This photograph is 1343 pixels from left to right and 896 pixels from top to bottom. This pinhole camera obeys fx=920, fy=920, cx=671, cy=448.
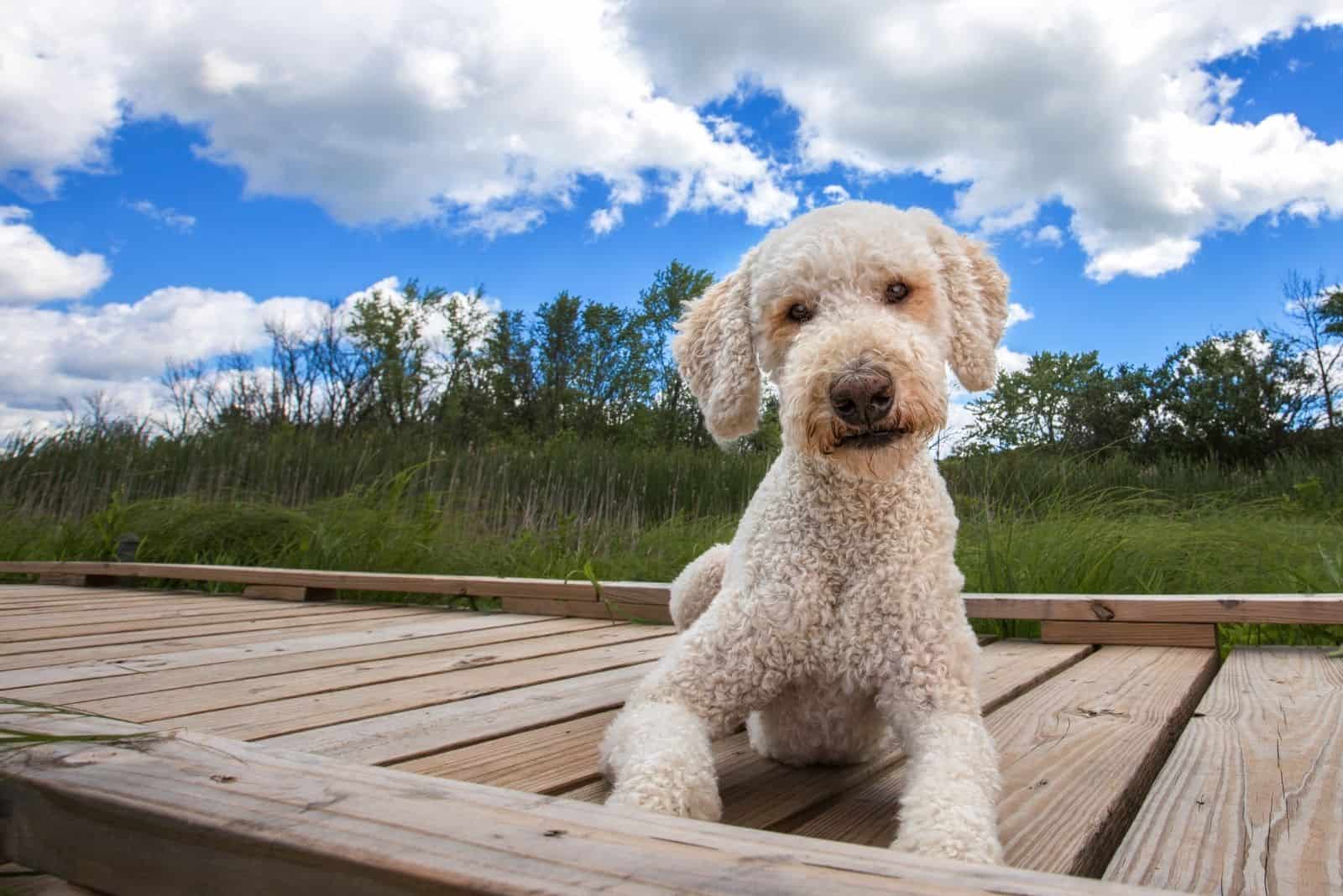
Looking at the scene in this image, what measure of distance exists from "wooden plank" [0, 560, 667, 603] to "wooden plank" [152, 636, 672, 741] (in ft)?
2.74

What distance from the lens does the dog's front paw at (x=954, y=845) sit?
4.05 ft

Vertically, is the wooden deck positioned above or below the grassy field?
below

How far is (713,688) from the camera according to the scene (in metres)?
1.66

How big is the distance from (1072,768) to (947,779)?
0.53m

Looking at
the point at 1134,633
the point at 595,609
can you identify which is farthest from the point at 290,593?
the point at 1134,633

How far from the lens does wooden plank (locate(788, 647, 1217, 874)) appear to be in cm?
141

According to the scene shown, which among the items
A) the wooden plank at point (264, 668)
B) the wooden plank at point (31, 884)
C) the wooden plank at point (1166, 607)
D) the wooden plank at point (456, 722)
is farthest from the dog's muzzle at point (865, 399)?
the wooden plank at point (1166, 607)

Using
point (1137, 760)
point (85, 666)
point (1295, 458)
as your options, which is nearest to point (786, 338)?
point (1137, 760)

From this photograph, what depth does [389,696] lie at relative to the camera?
8.02 feet

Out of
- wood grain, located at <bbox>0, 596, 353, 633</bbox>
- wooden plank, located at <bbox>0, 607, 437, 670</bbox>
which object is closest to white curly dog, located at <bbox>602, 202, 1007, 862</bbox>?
wooden plank, located at <bbox>0, 607, 437, 670</bbox>

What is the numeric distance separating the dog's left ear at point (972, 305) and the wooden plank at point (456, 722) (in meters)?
1.19

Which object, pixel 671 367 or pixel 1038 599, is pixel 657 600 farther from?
pixel 671 367

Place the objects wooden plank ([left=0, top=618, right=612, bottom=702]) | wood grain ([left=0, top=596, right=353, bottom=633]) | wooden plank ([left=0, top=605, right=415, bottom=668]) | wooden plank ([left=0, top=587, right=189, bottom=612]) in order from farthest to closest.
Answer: wooden plank ([left=0, top=587, right=189, bottom=612]) < wood grain ([left=0, top=596, right=353, bottom=633]) < wooden plank ([left=0, top=605, right=415, bottom=668]) < wooden plank ([left=0, top=618, right=612, bottom=702])

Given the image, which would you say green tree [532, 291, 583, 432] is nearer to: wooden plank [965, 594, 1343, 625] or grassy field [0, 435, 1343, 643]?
grassy field [0, 435, 1343, 643]
